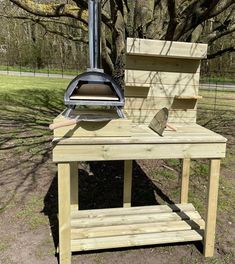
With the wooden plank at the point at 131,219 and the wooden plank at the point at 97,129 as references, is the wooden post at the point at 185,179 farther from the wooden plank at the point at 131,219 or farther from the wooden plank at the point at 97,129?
the wooden plank at the point at 97,129

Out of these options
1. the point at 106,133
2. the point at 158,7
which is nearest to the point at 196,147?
the point at 106,133

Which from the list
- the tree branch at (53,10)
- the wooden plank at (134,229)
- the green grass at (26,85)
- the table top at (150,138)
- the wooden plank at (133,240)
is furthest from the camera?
the green grass at (26,85)

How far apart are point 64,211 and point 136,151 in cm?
66

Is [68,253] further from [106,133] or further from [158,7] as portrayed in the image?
[158,7]

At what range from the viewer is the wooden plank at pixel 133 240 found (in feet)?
8.04

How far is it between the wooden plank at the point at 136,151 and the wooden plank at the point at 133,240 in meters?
0.75

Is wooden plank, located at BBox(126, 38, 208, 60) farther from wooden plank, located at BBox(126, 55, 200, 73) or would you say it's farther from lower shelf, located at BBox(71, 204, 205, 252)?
lower shelf, located at BBox(71, 204, 205, 252)

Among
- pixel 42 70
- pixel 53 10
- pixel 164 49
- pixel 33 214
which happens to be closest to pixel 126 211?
pixel 33 214

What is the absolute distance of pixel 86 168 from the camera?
441 cm

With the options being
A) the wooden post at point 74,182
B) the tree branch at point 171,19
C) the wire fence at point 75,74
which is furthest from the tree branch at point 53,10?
the wire fence at point 75,74

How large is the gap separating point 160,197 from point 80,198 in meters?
0.92

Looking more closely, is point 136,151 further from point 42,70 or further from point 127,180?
point 42,70

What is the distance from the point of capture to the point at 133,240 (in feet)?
8.27

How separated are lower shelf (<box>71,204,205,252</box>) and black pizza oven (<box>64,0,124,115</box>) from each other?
1041 mm
